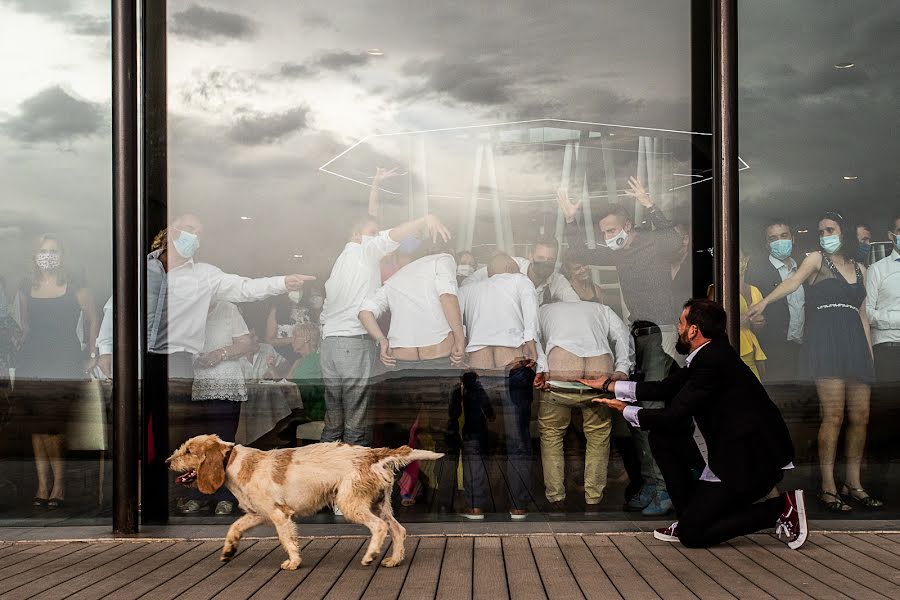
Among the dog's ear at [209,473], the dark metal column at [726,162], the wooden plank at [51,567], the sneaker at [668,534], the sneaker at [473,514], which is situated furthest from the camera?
the sneaker at [473,514]

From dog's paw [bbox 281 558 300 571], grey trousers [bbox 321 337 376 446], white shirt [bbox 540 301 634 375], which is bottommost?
dog's paw [bbox 281 558 300 571]

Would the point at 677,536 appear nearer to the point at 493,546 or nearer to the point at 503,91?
the point at 493,546

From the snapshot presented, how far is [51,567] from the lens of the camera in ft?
15.8

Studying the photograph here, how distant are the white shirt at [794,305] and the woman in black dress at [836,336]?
0.11ft

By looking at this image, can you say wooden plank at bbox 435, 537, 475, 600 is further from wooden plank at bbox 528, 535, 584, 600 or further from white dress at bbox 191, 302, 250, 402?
white dress at bbox 191, 302, 250, 402

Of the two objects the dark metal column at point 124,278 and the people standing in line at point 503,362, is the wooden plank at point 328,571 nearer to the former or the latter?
the people standing in line at point 503,362

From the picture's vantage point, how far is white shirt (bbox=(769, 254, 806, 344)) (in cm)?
607

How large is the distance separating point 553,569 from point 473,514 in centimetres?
135

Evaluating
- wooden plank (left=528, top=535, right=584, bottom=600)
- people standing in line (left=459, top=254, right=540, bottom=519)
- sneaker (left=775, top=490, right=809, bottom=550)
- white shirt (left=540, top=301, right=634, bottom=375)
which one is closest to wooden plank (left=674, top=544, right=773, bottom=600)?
sneaker (left=775, top=490, right=809, bottom=550)

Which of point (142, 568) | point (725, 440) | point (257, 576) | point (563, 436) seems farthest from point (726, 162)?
point (142, 568)

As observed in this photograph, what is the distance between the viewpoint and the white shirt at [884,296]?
20.1 feet

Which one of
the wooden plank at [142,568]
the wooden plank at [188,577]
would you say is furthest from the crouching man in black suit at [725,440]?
the wooden plank at [142,568]

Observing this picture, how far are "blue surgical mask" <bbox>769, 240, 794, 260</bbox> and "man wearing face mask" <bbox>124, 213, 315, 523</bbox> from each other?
9.37 feet

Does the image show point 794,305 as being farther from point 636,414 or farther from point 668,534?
point 668,534
